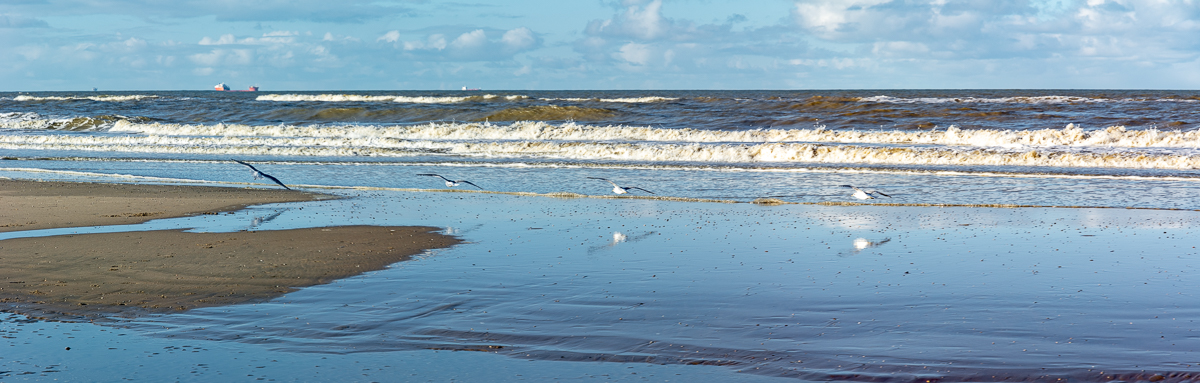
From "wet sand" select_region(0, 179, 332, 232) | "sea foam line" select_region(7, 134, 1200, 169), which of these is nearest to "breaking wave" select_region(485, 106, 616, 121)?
"sea foam line" select_region(7, 134, 1200, 169)

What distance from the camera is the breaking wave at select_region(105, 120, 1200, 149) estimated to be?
24.0 metres

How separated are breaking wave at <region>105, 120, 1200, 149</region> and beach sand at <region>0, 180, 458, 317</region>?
1831 cm

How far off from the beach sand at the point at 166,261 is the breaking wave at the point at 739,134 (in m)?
18.3

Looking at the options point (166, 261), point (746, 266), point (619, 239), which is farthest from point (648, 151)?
point (166, 261)

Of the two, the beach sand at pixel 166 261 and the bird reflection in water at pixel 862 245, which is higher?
the beach sand at pixel 166 261

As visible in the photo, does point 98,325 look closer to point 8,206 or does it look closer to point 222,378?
point 222,378

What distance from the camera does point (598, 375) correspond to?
4.13 metres

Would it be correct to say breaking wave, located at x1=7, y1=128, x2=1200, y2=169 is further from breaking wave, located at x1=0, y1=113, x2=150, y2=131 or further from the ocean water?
breaking wave, located at x1=0, y1=113, x2=150, y2=131

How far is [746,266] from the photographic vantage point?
23.3ft

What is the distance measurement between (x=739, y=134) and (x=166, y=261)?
21851mm

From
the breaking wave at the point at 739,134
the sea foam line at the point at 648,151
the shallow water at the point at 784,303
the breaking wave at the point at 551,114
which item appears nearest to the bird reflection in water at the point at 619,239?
the shallow water at the point at 784,303

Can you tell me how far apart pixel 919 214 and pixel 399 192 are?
7.87 meters

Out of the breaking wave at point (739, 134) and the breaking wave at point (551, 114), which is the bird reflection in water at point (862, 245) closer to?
the breaking wave at point (739, 134)

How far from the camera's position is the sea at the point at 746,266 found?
446cm
